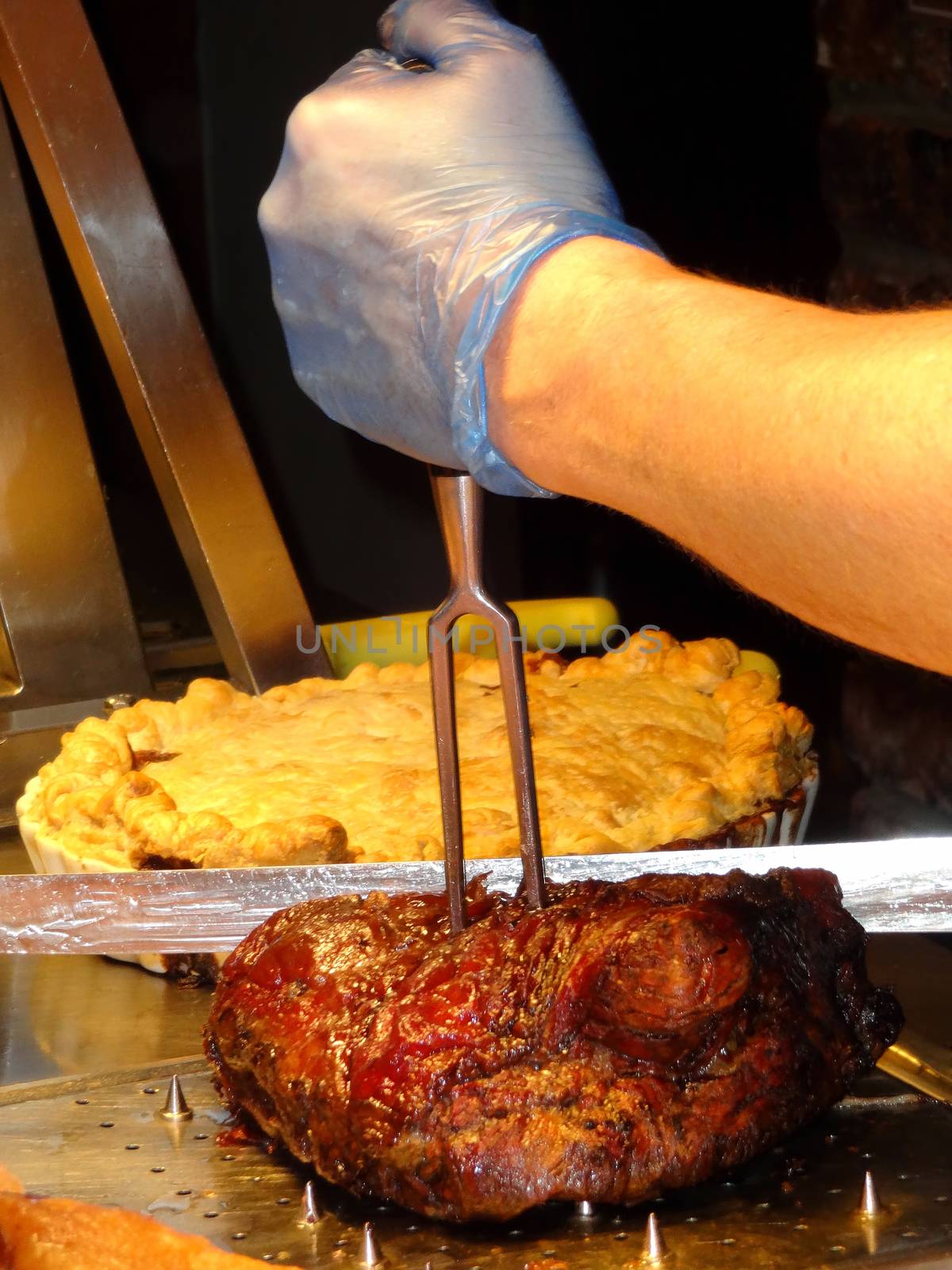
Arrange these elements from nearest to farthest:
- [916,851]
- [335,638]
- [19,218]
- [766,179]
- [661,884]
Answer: [661,884], [916,851], [19,218], [335,638], [766,179]

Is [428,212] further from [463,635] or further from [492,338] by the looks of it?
[463,635]

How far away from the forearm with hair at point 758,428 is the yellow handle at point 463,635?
1308mm

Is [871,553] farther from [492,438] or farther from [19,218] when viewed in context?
[19,218]

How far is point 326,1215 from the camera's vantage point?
0.96 m

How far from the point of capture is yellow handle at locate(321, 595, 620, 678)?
223 cm

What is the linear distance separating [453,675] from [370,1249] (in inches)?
14.8

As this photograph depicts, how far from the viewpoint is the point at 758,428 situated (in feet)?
2.40

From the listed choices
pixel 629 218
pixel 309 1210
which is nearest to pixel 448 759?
pixel 309 1210

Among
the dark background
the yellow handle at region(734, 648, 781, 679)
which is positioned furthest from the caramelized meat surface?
the dark background

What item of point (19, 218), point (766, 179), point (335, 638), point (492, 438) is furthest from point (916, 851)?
point (766, 179)

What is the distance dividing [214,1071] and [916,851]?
575mm

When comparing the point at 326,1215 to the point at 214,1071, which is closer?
the point at 326,1215

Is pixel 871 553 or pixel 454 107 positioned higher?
pixel 454 107

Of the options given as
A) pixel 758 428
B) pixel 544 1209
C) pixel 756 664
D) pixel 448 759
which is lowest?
pixel 756 664
